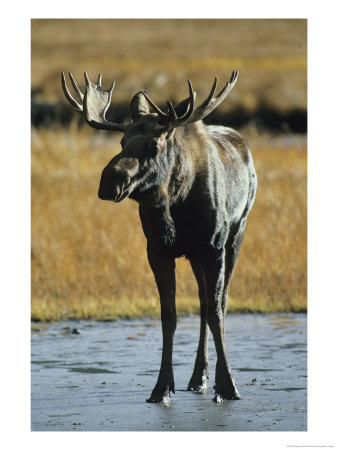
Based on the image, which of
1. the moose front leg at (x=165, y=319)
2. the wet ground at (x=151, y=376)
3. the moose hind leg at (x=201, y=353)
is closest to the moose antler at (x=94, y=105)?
the moose front leg at (x=165, y=319)

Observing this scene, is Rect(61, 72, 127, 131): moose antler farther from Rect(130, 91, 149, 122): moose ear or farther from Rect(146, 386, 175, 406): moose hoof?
Rect(146, 386, 175, 406): moose hoof

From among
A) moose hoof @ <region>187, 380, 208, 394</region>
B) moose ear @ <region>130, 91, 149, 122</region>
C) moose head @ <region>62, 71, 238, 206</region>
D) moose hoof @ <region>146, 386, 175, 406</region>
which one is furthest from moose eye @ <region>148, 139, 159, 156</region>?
moose hoof @ <region>187, 380, 208, 394</region>

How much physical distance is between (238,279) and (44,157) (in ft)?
23.6

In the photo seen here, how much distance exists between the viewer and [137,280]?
460 inches

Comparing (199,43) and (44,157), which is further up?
(199,43)

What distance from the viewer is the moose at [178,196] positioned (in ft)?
21.6

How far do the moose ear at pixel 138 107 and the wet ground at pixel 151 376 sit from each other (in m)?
2.02

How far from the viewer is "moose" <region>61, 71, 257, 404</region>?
21.6 ft

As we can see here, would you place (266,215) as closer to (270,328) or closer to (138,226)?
(138,226)

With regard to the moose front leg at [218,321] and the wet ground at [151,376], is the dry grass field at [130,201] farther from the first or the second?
the moose front leg at [218,321]

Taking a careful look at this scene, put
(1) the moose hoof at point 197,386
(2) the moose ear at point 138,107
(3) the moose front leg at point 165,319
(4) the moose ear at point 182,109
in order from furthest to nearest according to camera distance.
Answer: (1) the moose hoof at point 197,386 → (3) the moose front leg at point 165,319 → (2) the moose ear at point 138,107 → (4) the moose ear at point 182,109

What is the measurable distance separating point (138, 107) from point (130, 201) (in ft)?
26.7

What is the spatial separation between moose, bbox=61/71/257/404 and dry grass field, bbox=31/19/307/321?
3.66 meters
